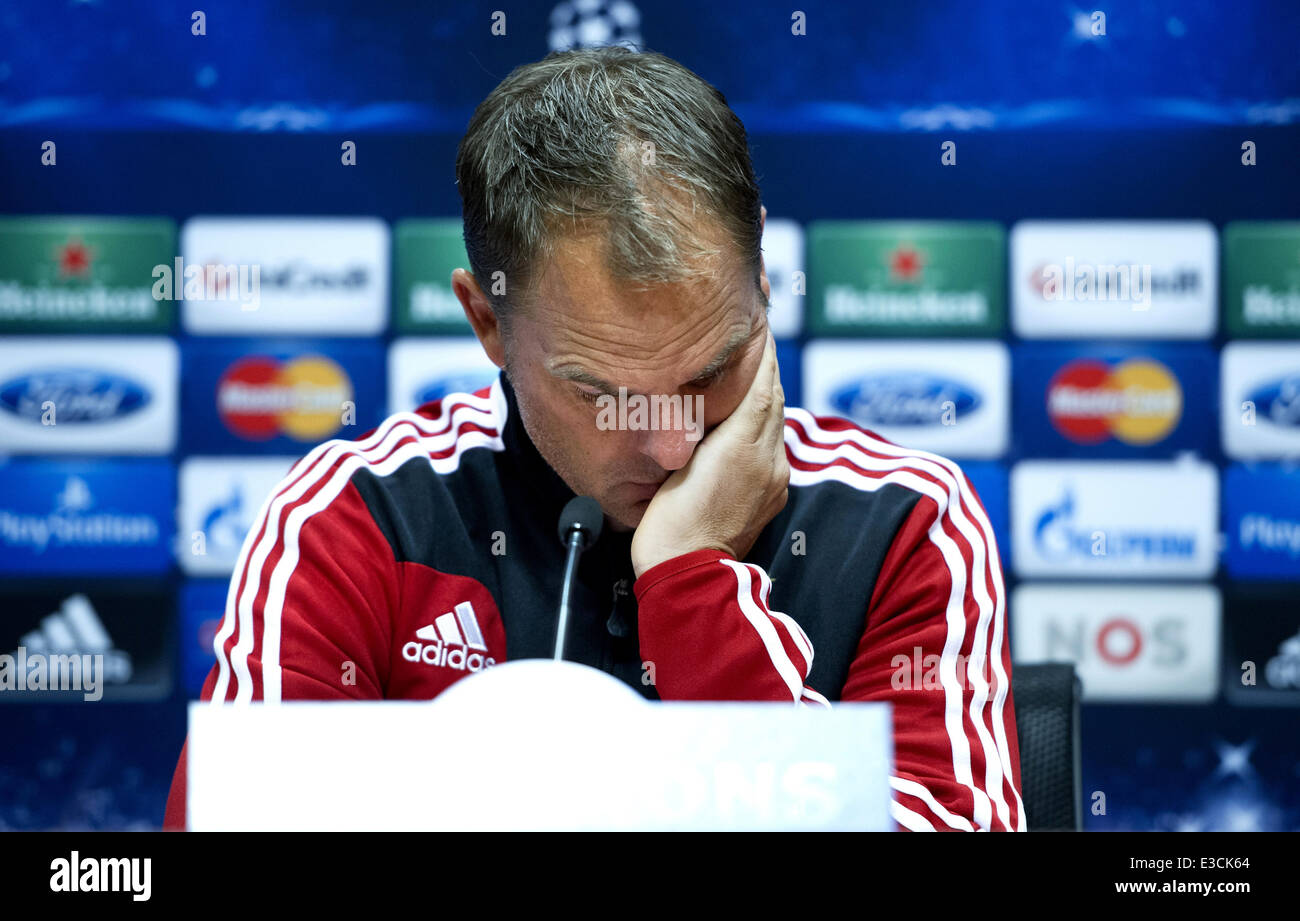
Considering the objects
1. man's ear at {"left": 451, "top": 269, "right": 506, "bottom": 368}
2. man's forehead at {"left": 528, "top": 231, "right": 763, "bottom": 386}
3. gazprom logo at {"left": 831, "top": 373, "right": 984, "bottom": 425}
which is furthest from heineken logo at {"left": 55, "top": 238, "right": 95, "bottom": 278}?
man's forehead at {"left": 528, "top": 231, "right": 763, "bottom": 386}

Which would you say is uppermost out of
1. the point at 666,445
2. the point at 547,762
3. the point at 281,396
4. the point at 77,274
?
the point at 77,274

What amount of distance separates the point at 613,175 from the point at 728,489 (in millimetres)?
259

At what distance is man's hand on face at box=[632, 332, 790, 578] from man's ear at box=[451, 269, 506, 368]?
0.66 feet

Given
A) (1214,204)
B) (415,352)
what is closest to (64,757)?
(415,352)

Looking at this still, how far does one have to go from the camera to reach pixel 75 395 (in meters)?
2.41

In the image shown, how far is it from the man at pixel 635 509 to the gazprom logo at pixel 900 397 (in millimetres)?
1289

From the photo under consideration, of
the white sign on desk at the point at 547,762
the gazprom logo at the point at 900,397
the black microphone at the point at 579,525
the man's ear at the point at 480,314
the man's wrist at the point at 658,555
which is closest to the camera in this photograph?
the white sign on desk at the point at 547,762

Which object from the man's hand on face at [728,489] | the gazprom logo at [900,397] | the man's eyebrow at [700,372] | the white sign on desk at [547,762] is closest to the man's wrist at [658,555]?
the man's hand on face at [728,489]

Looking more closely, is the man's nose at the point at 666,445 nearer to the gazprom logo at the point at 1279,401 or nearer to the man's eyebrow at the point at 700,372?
the man's eyebrow at the point at 700,372

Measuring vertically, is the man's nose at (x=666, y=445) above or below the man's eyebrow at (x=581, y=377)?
below

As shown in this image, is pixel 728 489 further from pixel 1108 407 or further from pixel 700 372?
pixel 1108 407

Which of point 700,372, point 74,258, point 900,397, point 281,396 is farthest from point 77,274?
point 700,372

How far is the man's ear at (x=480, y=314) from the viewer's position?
3.25 feet

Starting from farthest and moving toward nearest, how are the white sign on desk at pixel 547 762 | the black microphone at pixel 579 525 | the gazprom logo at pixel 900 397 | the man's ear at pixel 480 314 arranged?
the gazprom logo at pixel 900 397 < the man's ear at pixel 480 314 < the black microphone at pixel 579 525 < the white sign on desk at pixel 547 762
